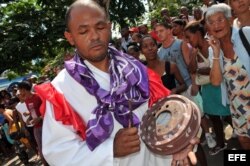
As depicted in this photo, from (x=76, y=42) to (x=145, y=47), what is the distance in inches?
98.5

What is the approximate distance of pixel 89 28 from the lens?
192 centimetres

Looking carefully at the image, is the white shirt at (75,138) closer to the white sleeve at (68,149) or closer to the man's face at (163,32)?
the white sleeve at (68,149)

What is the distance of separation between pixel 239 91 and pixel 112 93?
1.70 meters

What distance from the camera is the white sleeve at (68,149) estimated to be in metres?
1.81

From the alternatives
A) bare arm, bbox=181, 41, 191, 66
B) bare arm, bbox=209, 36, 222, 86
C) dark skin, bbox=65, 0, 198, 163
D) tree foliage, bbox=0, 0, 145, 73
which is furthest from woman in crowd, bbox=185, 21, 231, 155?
tree foliage, bbox=0, 0, 145, 73

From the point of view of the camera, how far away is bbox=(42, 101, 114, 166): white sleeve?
1810 millimetres

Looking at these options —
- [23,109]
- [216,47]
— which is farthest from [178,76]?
[23,109]

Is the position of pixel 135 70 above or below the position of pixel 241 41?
above

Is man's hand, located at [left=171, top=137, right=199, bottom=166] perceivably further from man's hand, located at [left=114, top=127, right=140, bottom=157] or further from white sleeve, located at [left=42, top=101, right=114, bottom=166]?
white sleeve, located at [left=42, top=101, right=114, bottom=166]

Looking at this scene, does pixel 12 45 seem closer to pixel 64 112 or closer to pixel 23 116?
pixel 23 116

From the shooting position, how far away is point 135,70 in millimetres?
2096

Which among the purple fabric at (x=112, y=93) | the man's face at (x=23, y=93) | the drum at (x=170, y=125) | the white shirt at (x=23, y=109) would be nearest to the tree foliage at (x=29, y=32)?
the white shirt at (x=23, y=109)

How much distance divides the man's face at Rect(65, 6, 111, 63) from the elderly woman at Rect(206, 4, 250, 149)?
5.13 ft

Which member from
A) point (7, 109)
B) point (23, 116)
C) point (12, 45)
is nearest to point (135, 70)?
point (23, 116)
